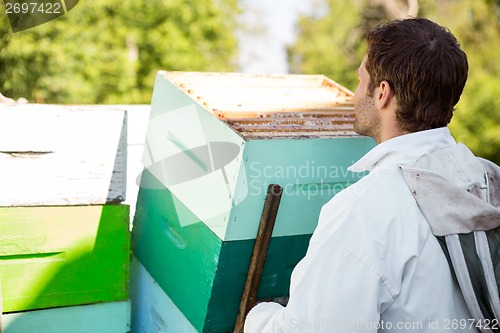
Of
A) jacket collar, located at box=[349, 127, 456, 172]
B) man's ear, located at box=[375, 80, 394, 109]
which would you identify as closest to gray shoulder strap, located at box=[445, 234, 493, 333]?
jacket collar, located at box=[349, 127, 456, 172]

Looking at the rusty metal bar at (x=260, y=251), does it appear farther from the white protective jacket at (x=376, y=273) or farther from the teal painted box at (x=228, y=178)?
the white protective jacket at (x=376, y=273)

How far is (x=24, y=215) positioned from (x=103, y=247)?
10.9 inches

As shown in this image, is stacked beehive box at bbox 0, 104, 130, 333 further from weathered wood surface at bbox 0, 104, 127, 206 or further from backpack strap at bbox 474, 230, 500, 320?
backpack strap at bbox 474, 230, 500, 320

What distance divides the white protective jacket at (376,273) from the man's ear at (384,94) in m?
0.21

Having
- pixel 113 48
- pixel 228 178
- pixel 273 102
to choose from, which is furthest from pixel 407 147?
pixel 113 48

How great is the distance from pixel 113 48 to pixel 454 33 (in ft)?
32.9

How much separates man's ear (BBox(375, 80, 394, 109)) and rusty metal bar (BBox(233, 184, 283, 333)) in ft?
1.26

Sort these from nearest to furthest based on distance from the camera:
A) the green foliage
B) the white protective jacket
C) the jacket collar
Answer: the white protective jacket → the jacket collar → the green foliage

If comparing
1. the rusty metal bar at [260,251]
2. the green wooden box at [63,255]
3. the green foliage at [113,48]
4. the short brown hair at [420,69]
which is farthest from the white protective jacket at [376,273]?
the green foliage at [113,48]

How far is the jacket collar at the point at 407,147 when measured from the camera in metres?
1.35

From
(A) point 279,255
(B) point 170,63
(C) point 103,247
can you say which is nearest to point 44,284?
(C) point 103,247

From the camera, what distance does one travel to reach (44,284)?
1.82 metres

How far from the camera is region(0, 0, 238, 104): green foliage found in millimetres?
8023

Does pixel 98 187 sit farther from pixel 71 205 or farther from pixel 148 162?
pixel 148 162
